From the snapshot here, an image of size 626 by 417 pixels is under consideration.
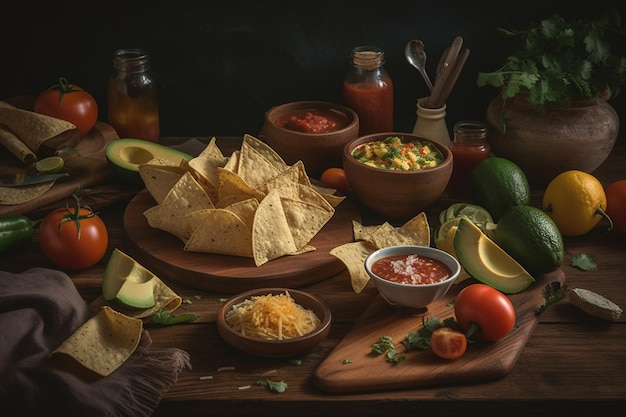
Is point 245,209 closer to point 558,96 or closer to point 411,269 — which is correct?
point 411,269

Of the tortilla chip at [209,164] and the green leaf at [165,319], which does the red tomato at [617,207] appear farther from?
the green leaf at [165,319]

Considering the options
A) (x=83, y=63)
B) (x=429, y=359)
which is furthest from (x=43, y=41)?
(x=429, y=359)

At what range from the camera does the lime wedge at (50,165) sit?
3328mm

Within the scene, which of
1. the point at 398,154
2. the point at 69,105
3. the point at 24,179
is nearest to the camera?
the point at 398,154

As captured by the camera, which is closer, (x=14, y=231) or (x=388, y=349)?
(x=388, y=349)

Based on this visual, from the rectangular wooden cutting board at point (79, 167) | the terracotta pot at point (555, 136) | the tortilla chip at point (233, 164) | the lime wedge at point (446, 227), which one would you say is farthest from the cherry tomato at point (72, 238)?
the terracotta pot at point (555, 136)

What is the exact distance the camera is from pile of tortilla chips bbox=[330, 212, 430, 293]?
272 cm

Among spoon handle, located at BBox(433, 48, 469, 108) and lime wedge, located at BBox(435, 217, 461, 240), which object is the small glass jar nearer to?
spoon handle, located at BBox(433, 48, 469, 108)

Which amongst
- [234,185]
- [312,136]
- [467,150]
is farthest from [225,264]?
[467,150]

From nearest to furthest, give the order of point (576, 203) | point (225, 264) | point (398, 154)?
point (225, 264)
point (576, 203)
point (398, 154)

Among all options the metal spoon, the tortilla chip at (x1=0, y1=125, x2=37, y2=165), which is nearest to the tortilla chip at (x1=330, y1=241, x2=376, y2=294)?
the metal spoon

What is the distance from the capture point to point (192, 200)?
2.88 meters

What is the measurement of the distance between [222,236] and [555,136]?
1.41 meters

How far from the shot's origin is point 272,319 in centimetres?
234
